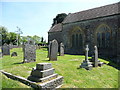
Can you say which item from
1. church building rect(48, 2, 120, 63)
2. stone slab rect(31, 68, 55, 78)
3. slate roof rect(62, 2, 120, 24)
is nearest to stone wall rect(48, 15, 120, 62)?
church building rect(48, 2, 120, 63)

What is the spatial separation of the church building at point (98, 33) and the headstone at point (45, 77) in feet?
41.7

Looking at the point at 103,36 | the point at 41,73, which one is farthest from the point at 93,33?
the point at 41,73

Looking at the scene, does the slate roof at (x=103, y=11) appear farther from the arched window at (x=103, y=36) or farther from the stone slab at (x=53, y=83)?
the stone slab at (x=53, y=83)

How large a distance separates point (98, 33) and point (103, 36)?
39.5 inches

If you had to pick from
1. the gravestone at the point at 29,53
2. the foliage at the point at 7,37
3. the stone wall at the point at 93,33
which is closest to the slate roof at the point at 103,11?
the stone wall at the point at 93,33

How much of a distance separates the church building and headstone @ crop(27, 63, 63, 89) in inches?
500

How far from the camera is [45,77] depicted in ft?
16.6

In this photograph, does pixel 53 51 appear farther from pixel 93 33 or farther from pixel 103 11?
pixel 103 11

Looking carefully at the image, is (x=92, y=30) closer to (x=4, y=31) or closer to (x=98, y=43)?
(x=98, y=43)

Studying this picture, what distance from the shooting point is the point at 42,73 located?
497cm

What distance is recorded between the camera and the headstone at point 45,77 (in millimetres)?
4871

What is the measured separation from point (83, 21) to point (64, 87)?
16933 mm

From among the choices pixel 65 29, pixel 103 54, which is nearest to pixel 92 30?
pixel 103 54

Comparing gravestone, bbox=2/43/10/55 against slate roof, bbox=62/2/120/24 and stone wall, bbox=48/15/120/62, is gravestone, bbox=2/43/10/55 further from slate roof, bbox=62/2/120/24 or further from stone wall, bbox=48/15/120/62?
slate roof, bbox=62/2/120/24
